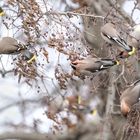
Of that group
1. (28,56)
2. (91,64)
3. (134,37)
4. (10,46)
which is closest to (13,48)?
(10,46)

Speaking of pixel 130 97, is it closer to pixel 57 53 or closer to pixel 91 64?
pixel 91 64

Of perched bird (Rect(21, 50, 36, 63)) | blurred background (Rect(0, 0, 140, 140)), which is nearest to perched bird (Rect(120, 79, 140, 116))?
blurred background (Rect(0, 0, 140, 140))

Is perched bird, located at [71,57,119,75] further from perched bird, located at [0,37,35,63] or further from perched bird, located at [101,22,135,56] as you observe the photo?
perched bird, located at [0,37,35,63]

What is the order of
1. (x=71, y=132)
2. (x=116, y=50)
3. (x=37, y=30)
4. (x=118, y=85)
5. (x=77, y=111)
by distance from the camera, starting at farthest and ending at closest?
(x=71, y=132)
(x=77, y=111)
(x=118, y=85)
(x=116, y=50)
(x=37, y=30)

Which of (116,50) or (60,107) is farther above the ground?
(116,50)

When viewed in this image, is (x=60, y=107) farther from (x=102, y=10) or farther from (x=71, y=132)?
(x=71, y=132)

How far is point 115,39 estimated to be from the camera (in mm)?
2992

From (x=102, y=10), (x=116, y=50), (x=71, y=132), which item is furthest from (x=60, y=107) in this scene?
(x=71, y=132)

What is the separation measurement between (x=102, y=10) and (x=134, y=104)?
4.15 feet

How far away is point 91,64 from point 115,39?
8.8 inches

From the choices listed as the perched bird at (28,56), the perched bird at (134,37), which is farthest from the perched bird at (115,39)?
the perched bird at (28,56)

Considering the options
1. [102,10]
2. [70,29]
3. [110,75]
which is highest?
[102,10]

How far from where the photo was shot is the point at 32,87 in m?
2.82

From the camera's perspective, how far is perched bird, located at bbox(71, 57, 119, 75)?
2808 mm
